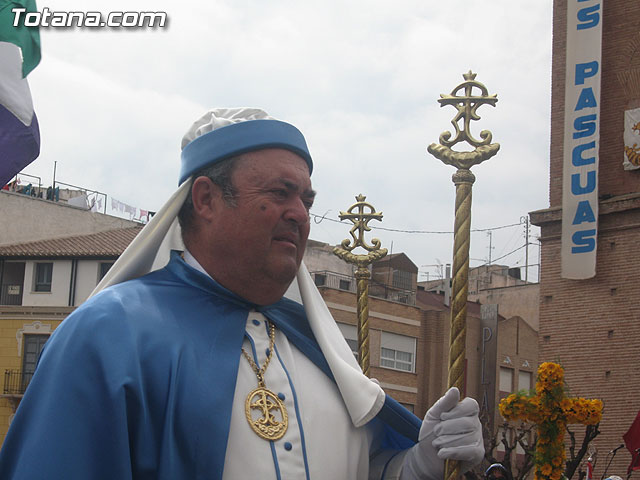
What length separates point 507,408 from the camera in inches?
513

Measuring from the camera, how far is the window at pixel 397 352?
45062mm

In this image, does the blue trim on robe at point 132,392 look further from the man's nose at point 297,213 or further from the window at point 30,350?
the window at point 30,350

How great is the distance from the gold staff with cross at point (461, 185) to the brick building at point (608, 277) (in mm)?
→ 15661

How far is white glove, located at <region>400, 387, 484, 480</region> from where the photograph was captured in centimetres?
396

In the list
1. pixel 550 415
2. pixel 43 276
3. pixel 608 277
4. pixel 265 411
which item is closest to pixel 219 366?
pixel 265 411

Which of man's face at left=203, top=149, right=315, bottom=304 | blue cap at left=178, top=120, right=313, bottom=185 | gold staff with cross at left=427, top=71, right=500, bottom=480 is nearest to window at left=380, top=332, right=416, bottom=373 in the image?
gold staff with cross at left=427, top=71, right=500, bottom=480

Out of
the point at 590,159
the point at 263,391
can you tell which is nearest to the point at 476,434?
the point at 263,391

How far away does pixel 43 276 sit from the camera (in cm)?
4181

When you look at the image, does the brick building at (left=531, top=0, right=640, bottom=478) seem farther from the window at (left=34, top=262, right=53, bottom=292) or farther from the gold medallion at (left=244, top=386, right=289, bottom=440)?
the window at (left=34, top=262, right=53, bottom=292)

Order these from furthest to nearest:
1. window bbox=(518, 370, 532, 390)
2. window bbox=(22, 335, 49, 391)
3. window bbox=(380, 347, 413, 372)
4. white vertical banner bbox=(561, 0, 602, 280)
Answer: window bbox=(518, 370, 532, 390), window bbox=(380, 347, 413, 372), window bbox=(22, 335, 49, 391), white vertical banner bbox=(561, 0, 602, 280)

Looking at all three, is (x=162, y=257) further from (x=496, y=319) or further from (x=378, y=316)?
(x=496, y=319)

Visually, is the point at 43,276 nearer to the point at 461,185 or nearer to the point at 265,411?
the point at 461,185

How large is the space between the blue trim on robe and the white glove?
0.82 m

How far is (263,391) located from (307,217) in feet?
2.32
